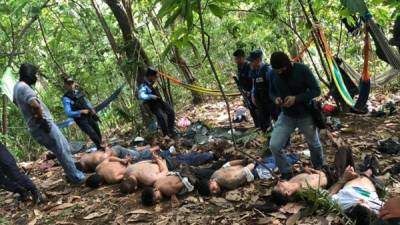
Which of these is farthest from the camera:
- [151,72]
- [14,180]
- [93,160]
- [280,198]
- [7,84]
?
[151,72]

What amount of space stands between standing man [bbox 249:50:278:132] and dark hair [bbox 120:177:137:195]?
210cm

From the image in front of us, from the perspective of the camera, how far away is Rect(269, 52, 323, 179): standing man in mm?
3789

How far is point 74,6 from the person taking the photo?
7.61 metres

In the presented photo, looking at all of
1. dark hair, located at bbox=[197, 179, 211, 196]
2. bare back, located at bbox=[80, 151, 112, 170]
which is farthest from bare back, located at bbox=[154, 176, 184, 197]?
bare back, located at bbox=[80, 151, 112, 170]

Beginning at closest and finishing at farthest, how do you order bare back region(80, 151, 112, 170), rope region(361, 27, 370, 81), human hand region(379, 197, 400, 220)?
human hand region(379, 197, 400, 220) → rope region(361, 27, 370, 81) → bare back region(80, 151, 112, 170)

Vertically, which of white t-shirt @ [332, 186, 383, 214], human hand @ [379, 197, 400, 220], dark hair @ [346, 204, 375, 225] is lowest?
dark hair @ [346, 204, 375, 225]

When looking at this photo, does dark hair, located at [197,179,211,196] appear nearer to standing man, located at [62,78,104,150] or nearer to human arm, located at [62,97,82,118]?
standing man, located at [62,78,104,150]

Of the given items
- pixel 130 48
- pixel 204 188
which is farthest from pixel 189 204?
pixel 130 48

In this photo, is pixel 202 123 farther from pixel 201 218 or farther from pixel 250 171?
pixel 201 218

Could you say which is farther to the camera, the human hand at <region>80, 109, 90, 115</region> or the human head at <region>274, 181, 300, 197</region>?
the human hand at <region>80, 109, 90, 115</region>

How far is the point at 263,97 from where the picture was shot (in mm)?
5777

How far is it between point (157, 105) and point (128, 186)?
7.52ft

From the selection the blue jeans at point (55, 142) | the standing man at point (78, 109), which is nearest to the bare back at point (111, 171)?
the blue jeans at point (55, 142)

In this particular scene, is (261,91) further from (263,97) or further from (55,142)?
(55,142)
